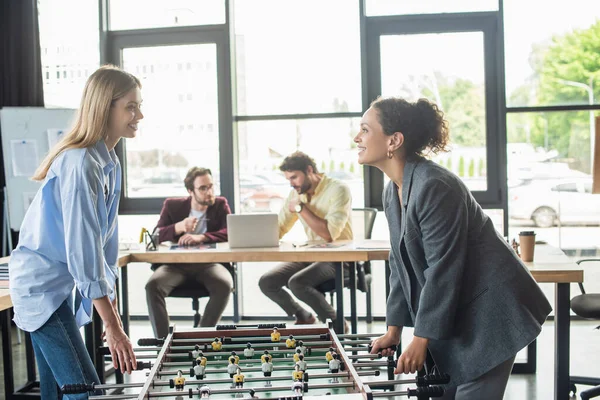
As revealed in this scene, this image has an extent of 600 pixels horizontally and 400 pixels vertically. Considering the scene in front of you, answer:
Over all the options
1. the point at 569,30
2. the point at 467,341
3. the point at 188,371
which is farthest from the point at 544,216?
the point at 188,371

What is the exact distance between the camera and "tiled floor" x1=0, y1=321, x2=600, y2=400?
3930 millimetres

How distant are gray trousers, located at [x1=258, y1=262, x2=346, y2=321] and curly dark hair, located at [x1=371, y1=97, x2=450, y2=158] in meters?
2.38

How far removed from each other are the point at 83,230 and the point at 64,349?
410 millimetres

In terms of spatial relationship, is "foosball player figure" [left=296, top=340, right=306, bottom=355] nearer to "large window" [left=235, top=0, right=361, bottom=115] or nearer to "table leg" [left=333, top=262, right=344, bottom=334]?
"table leg" [left=333, top=262, right=344, bottom=334]

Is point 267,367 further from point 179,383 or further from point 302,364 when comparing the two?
point 179,383

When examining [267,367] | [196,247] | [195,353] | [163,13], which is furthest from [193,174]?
[267,367]

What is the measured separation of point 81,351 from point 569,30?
4.78m

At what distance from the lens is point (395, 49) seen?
575 centimetres

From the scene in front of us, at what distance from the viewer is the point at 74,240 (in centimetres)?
206

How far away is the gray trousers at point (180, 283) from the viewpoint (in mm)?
4629

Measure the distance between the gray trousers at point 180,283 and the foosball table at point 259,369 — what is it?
2.10 metres

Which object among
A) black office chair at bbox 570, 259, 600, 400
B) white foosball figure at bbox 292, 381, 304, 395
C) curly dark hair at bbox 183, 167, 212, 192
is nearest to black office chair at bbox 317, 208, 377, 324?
curly dark hair at bbox 183, 167, 212, 192

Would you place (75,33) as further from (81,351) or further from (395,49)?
(81,351)

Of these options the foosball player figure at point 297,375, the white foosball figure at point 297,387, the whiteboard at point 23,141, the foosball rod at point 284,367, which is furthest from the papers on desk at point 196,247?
the white foosball figure at point 297,387
